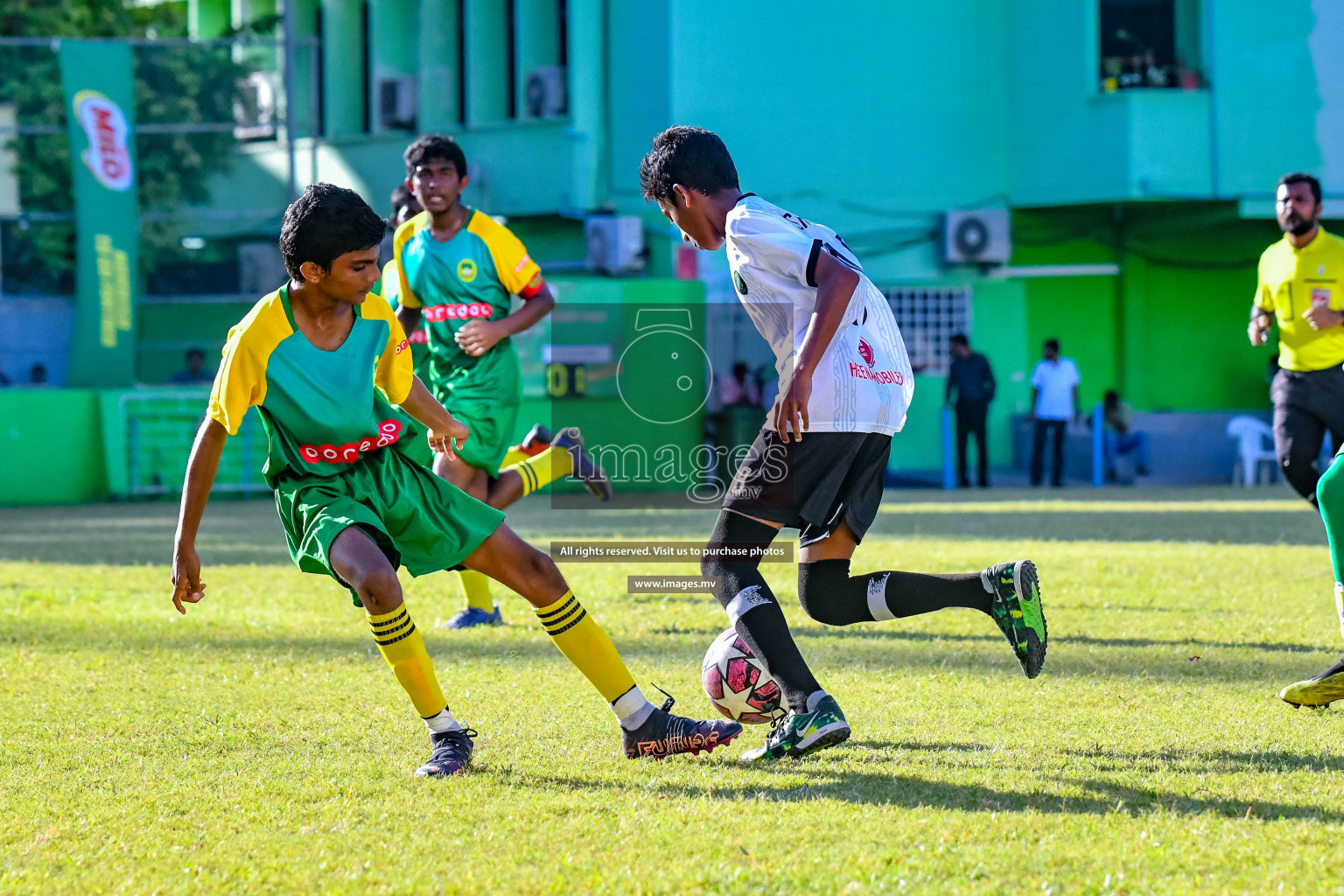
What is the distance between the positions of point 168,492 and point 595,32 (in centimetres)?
908

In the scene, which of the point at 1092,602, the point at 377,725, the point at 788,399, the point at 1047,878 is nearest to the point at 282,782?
the point at 377,725

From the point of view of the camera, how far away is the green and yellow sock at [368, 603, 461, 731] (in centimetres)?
437

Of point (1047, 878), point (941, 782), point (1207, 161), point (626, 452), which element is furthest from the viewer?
point (1207, 161)

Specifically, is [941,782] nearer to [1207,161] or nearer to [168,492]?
[168,492]

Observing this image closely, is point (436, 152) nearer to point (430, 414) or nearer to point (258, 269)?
point (430, 414)

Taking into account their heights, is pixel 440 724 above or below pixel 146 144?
below

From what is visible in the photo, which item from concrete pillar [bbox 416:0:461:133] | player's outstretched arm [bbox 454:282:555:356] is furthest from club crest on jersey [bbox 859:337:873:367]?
concrete pillar [bbox 416:0:461:133]

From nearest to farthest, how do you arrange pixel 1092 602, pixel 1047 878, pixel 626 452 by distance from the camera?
pixel 1047 878
pixel 1092 602
pixel 626 452

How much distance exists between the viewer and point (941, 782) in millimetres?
4082

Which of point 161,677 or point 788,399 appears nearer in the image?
point 788,399

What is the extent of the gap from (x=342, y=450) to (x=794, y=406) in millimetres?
1304

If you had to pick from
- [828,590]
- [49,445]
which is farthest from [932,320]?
[828,590]

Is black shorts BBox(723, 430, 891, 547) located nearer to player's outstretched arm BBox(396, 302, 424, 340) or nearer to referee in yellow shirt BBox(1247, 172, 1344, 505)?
player's outstretched arm BBox(396, 302, 424, 340)

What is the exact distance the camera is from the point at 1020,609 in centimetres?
458
